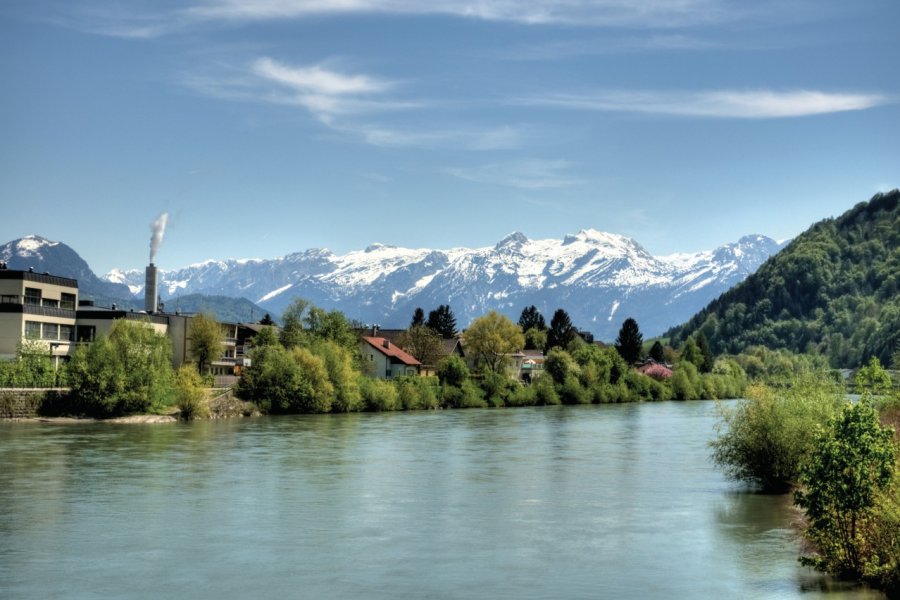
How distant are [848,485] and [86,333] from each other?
8445cm

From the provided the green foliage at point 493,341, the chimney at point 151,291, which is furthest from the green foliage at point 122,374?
the green foliage at point 493,341

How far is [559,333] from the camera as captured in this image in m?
190

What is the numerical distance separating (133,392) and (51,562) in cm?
5452

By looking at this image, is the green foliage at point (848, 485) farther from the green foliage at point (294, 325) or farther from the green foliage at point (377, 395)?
the green foliage at point (294, 325)

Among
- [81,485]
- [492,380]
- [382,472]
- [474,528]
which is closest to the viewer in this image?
[474,528]

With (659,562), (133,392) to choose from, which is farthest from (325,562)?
(133,392)

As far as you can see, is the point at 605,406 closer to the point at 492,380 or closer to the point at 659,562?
the point at 492,380

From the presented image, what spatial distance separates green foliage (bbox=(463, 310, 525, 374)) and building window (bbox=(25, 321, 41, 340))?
6633cm

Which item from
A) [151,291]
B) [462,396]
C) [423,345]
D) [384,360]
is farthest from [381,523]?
[423,345]

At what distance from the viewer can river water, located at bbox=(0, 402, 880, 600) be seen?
25.3m

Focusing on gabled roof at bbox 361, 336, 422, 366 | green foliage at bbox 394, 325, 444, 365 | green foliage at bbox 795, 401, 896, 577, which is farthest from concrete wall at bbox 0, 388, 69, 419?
green foliage at bbox 394, 325, 444, 365

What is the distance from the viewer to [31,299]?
9294cm

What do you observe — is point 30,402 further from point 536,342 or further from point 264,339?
point 536,342

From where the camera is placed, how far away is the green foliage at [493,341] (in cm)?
14338
